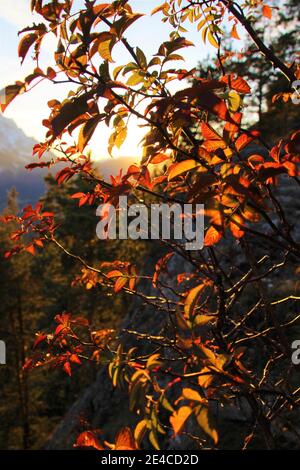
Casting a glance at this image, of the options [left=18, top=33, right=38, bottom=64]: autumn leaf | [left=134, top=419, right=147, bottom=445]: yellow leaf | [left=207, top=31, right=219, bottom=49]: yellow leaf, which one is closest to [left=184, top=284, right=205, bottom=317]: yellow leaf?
[left=134, top=419, right=147, bottom=445]: yellow leaf

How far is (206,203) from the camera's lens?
816mm

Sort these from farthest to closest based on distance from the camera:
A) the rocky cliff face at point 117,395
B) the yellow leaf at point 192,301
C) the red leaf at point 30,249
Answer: the rocky cliff face at point 117,395, the red leaf at point 30,249, the yellow leaf at point 192,301

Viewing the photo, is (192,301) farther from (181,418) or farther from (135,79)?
(135,79)

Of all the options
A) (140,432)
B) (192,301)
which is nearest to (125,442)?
(140,432)

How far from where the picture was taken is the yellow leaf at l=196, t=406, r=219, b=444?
734mm

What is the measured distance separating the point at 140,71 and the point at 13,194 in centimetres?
3819

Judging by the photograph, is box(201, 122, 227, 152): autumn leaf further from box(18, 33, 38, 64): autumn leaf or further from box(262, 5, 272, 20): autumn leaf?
box(262, 5, 272, 20): autumn leaf

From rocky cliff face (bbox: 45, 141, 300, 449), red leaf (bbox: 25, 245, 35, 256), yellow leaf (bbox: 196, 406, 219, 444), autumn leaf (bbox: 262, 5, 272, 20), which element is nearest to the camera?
yellow leaf (bbox: 196, 406, 219, 444)

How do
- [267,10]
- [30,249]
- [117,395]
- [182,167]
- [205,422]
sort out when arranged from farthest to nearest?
[117,395]
[30,249]
[267,10]
[182,167]
[205,422]

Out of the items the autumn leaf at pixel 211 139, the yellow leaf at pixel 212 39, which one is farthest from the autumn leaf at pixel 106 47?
the yellow leaf at pixel 212 39

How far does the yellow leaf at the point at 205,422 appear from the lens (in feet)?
2.41

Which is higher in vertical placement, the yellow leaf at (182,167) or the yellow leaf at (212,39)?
the yellow leaf at (212,39)

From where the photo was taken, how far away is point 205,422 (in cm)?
75

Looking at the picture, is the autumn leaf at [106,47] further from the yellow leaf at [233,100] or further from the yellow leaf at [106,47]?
the yellow leaf at [233,100]
